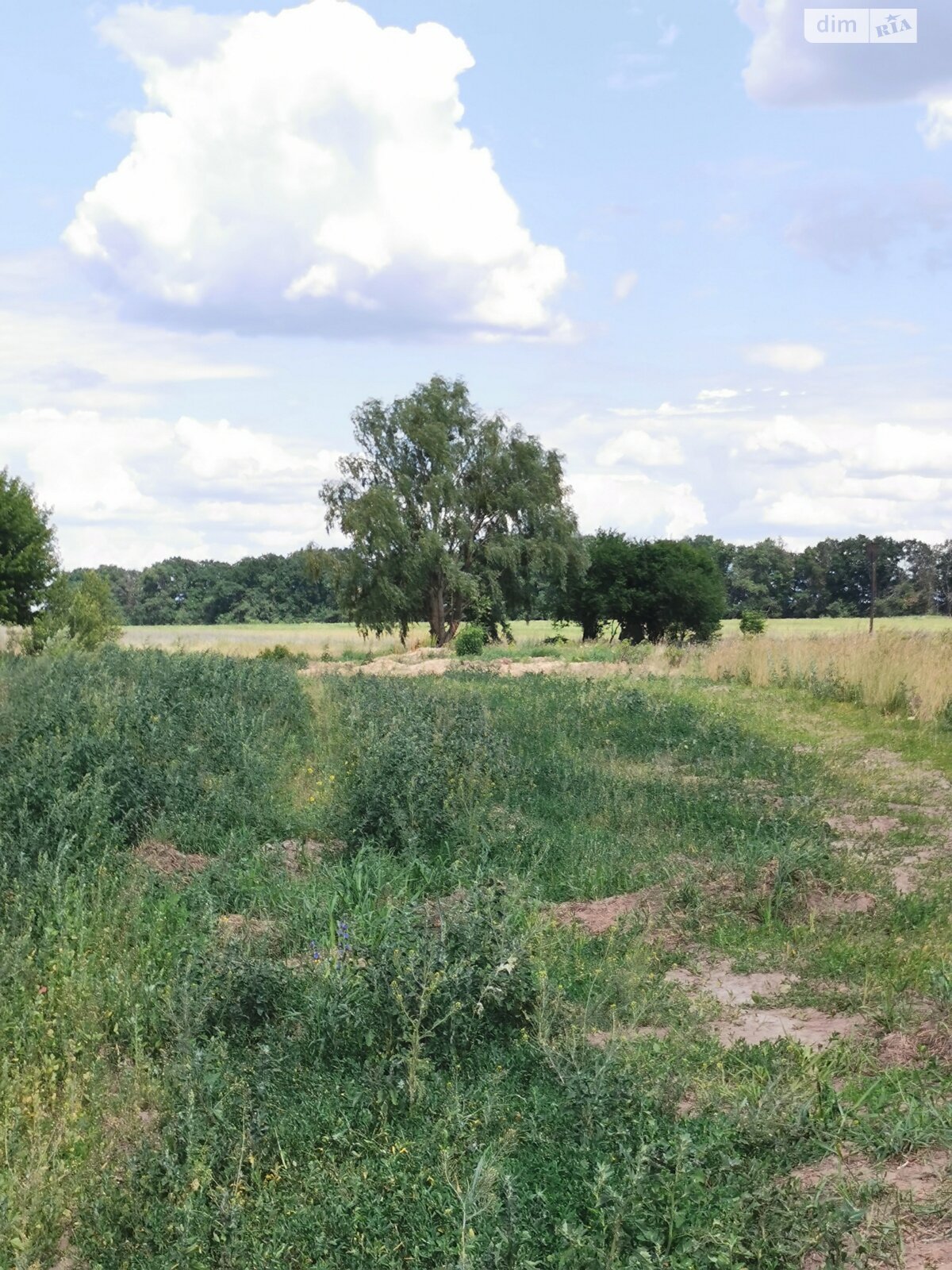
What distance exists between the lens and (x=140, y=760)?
29.5ft

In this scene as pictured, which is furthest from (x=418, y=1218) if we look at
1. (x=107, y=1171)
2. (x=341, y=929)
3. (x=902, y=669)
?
(x=902, y=669)

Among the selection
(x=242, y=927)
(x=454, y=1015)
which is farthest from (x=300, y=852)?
(x=454, y=1015)

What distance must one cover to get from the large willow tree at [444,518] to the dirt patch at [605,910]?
36331 mm

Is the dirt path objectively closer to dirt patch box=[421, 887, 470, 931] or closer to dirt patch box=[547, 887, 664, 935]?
dirt patch box=[547, 887, 664, 935]

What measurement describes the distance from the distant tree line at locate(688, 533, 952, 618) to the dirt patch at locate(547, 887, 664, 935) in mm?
77988

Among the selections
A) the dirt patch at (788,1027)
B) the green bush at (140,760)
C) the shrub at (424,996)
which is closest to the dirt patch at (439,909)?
the shrub at (424,996)

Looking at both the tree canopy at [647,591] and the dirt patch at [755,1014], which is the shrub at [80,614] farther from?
the dirt patch at [755,1014]

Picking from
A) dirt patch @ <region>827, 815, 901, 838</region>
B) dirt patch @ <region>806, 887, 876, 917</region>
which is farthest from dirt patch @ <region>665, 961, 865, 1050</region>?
dirt patch @ <region>827, 815, 901, 838</region>

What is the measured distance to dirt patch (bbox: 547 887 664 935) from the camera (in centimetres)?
611

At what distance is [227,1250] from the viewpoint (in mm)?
3445

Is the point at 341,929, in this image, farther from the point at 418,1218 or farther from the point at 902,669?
the point at 902,669

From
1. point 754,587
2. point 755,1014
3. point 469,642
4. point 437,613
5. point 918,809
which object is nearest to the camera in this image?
point 755,1014

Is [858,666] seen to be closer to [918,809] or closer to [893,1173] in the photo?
[918,809]

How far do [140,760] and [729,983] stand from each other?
541 centimetres
